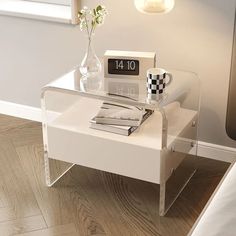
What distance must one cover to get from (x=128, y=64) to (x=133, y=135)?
0.30 meters

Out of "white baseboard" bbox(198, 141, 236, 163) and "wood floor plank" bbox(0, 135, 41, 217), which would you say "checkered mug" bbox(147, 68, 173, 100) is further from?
"wood floor plank" bbox(0, 135, 41, 217)

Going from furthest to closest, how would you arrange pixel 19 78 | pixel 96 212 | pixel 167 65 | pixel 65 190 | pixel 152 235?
pixel 19 78, pixel 167 65, pixel 65 190, pixel 96 212, pixel 152 235

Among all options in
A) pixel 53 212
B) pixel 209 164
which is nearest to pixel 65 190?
pixel 53 212

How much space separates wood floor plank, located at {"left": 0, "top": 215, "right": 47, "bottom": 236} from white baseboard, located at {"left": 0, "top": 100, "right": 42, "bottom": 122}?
90 cm

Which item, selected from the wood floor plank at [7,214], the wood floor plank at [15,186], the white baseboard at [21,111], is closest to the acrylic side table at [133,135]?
the wood floor plank at [15,186]

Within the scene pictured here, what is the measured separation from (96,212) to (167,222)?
0.96ft

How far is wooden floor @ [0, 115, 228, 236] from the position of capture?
7.48 feet

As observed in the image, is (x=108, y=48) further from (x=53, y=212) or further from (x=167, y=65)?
(x=53, y=212)

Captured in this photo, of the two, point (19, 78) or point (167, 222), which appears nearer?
point (167, 222)

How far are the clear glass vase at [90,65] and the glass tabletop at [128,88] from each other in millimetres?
23

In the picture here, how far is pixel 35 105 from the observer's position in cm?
314

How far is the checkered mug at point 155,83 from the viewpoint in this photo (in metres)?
2.27

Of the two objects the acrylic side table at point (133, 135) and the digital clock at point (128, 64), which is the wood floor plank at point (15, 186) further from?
the digital clock at point (128, 64)

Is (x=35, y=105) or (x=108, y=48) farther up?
(x=108, y=48)
